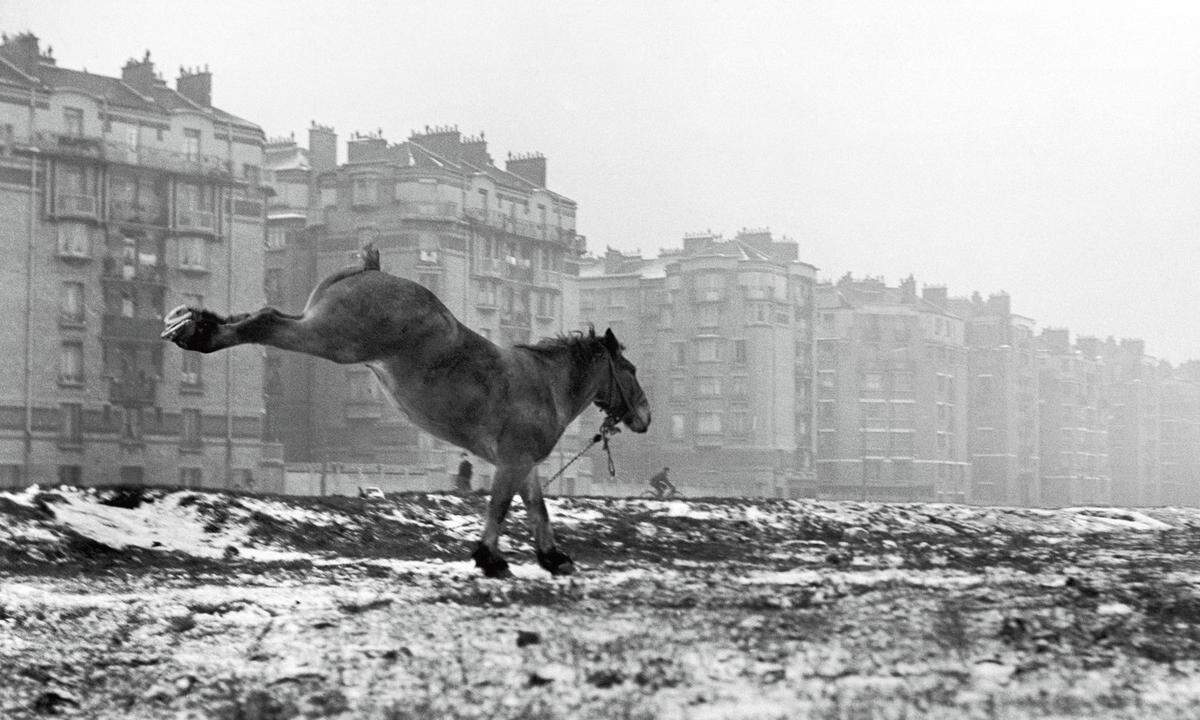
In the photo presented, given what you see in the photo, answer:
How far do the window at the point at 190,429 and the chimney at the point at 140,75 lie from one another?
19128 millimetres

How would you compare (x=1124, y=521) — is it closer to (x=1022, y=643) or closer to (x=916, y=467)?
(x=1022, y=643)

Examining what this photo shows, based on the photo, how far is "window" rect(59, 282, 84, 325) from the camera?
8475 cm

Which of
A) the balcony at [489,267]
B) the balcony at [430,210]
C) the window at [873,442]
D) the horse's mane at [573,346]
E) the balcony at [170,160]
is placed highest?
the balcony at [170,160]

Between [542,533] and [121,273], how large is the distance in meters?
77.2

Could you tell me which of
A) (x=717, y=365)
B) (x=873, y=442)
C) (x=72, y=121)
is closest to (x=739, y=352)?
(x=717, y=365)

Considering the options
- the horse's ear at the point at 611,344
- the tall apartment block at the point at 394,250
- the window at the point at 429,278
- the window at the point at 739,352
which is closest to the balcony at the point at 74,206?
the tall apartment block at the point at 394,250

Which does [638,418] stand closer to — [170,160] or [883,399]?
[170,160]

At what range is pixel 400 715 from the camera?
7.69m

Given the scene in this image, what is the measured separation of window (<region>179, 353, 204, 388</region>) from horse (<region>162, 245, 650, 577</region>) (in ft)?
250

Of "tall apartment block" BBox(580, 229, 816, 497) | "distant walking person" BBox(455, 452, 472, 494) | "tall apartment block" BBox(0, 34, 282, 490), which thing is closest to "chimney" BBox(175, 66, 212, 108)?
"tall apartment block" BBox(0, 34, 282, 490)

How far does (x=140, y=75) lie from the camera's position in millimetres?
94062

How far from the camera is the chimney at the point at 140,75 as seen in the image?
9381 cm

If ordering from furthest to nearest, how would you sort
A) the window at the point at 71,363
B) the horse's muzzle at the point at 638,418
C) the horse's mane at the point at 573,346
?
the window at the point at 71,363 < the horse's muzzle at the point at 638,418 < the horse's mane at the point at 573,346

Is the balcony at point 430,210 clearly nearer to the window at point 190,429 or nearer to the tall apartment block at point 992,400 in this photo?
the window at point 190,429
